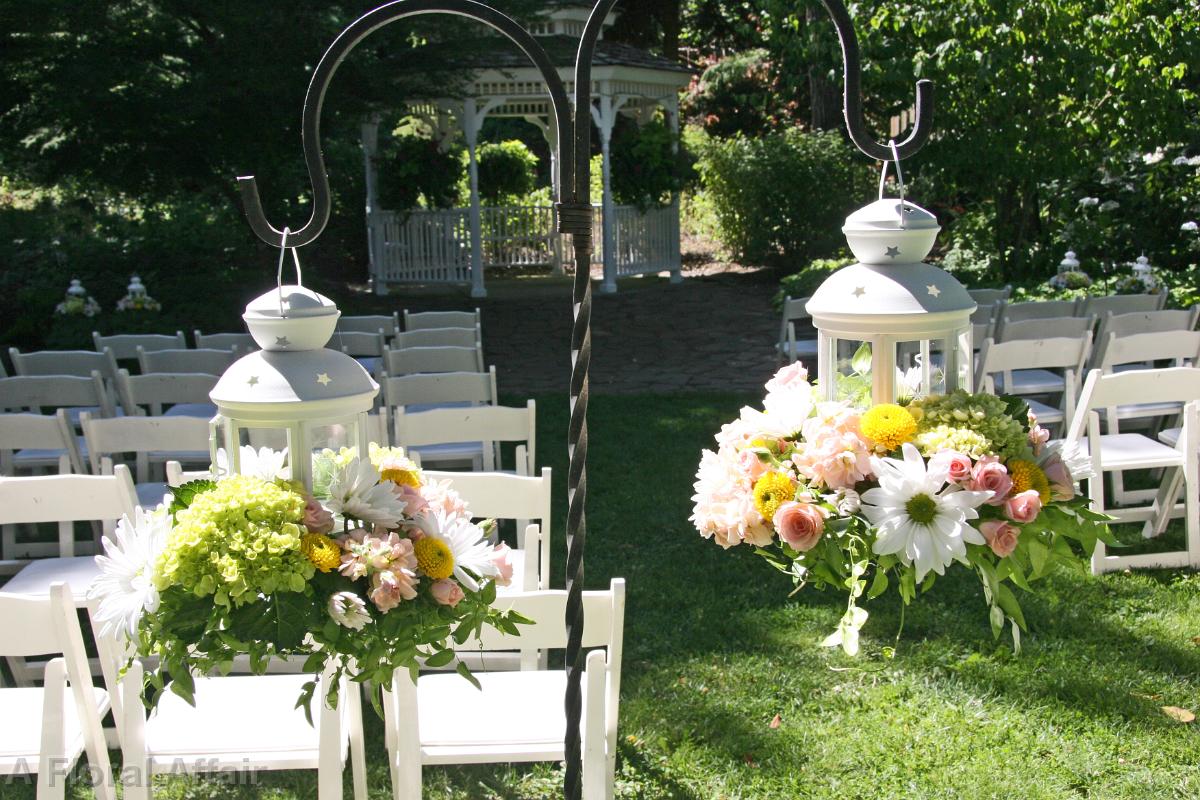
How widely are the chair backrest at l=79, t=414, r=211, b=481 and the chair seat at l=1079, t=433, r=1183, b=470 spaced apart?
4.03 meters

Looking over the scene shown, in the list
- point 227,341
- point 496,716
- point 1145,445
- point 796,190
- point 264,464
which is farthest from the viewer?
point 796,190

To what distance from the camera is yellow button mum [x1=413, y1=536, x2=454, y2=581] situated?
6.92 ft

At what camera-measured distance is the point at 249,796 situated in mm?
3736

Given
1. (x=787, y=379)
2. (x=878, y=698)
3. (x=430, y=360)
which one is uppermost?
(x=787, y=379)

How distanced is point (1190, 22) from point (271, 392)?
11.5 metres

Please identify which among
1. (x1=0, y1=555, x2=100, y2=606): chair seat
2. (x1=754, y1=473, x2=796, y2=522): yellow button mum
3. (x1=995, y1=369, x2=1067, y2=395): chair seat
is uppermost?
(x1=754, y1=473, x2=796, y2=522): yellow button mum

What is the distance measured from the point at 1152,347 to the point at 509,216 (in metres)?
12.7

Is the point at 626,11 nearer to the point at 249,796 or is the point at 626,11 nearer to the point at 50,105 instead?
the point at 50,105

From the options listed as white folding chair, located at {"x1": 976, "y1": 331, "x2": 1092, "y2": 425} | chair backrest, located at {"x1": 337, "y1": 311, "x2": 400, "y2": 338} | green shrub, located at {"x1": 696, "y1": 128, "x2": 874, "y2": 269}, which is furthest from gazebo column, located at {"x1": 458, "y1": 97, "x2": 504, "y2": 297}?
white folding chair, located at {"x1": 976, "y1": 331, "x2": 1092, "y2": 425}

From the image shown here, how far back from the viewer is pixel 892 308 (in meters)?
2.09

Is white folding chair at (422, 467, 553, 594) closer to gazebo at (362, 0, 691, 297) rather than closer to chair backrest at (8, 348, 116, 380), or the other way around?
chair backrest at (8, 348, 116, 380)

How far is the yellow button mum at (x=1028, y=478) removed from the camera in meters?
2.04

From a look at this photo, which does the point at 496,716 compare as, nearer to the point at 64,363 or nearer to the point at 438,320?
the point at 64,363

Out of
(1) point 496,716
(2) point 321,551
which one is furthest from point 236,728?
(2) point 321,551
